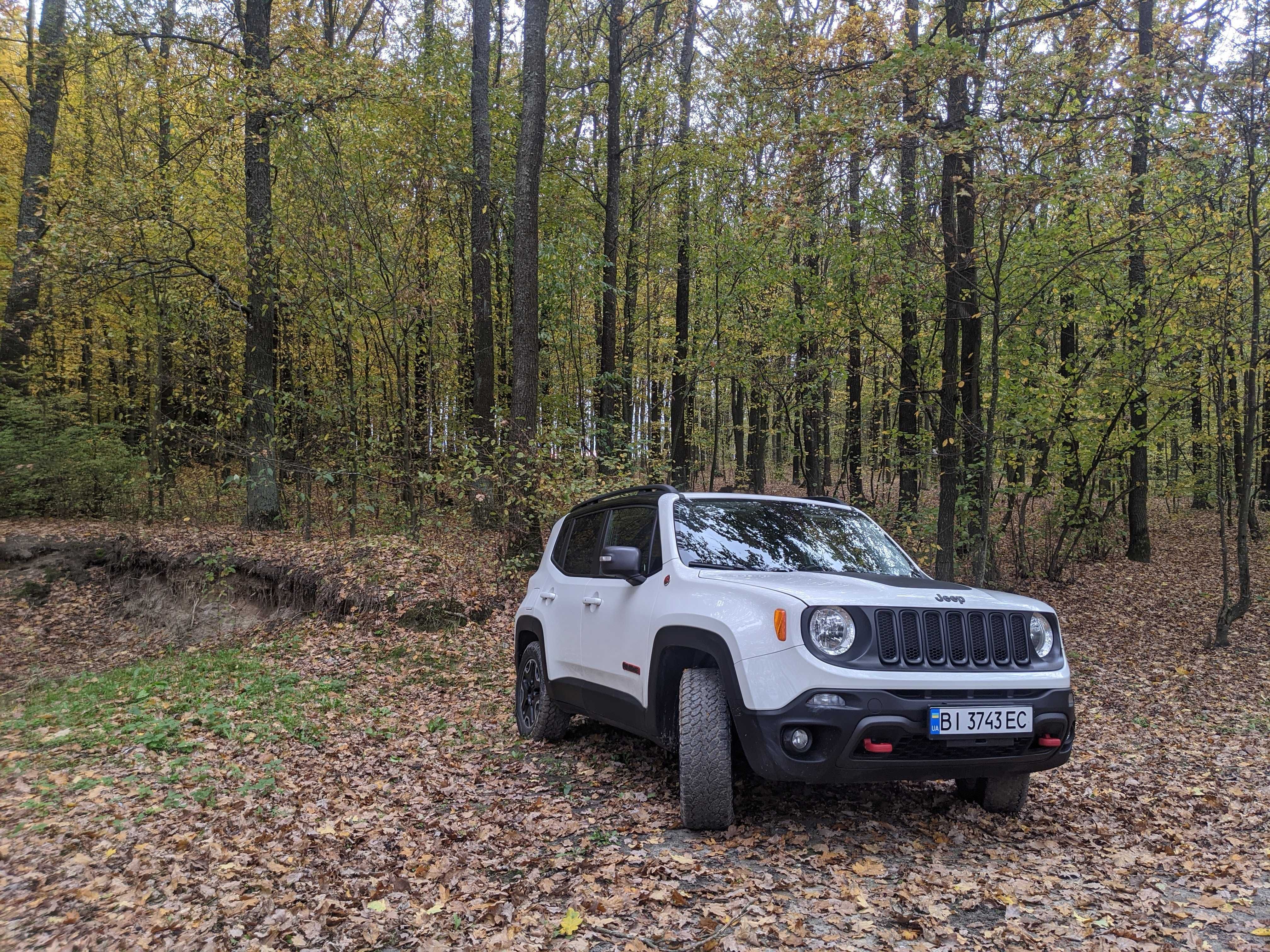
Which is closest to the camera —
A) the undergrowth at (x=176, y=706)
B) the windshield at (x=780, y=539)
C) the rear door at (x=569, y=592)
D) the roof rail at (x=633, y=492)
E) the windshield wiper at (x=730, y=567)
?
the windshield wiper at (x=730, y=567)

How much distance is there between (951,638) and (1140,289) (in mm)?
10089

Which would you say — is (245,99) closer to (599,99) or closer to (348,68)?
(348,68)

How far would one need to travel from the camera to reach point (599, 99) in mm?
18203

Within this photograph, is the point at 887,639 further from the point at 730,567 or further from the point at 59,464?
the point at 59,464

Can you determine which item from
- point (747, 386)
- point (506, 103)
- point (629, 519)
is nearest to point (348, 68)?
point (506, 103)

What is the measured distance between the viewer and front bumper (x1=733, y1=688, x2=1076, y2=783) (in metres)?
3.47

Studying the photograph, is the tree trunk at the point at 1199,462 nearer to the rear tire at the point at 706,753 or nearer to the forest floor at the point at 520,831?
the forest floor at the point at 520,831

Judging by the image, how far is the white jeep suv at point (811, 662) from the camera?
11.6ft

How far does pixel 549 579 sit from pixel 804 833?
278 cm

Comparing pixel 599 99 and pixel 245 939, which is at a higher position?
pixel 599 99

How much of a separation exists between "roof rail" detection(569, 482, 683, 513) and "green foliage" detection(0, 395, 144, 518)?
13230 millimetres

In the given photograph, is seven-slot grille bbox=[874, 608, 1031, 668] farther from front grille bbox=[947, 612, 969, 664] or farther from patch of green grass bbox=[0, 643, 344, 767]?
patch of green grass bbox=[0, 643, 344, 767]

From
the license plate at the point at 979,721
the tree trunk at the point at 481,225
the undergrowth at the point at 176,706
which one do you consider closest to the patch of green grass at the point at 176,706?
the undergrowth at the point at 176,706

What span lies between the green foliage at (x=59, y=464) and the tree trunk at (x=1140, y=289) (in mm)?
17422
